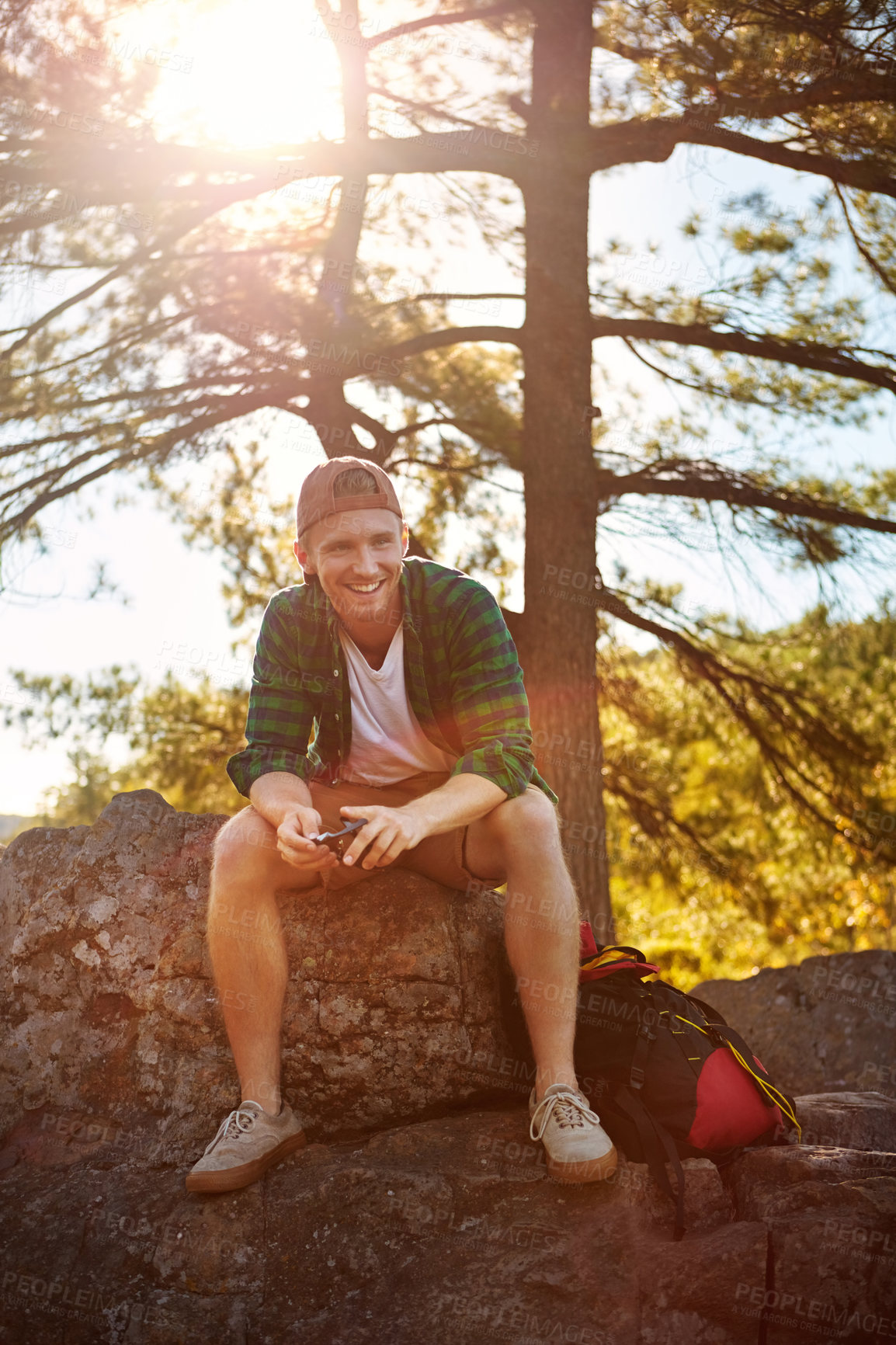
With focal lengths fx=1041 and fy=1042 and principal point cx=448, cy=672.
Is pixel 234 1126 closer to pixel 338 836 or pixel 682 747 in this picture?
pixel 338 836

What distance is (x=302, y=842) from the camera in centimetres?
252

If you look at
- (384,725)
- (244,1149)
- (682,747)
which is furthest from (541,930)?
(682,747)

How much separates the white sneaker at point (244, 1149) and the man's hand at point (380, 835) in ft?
2.56

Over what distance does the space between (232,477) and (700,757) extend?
528 centimetres

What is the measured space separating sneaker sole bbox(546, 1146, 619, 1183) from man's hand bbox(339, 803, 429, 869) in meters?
0.84

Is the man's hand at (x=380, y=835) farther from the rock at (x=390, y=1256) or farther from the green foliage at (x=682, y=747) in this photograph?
the green foliage at (x=682, y=747)

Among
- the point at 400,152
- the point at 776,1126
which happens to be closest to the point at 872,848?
the point at 776,1126

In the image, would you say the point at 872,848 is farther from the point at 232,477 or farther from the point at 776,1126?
the point at 232,477

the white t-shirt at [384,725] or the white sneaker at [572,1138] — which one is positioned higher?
the white t-shirt at [384,725]

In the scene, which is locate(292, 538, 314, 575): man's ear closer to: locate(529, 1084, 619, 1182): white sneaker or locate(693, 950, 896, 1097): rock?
locate(529, 1084, 619, 1182): white sneaker

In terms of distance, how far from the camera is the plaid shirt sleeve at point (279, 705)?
298 centimetres

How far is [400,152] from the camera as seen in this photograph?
5996mm

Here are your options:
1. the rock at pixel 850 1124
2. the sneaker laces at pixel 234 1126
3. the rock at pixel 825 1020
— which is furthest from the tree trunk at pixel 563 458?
the sneaker laces at pixel 234 1126

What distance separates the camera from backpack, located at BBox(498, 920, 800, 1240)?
2.73 meters
